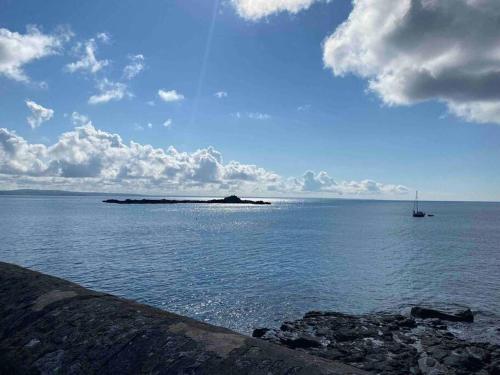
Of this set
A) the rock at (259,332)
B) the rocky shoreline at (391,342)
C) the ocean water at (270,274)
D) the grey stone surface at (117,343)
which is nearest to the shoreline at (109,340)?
the grey stone surface at (117,343)

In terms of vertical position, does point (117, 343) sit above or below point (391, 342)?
above

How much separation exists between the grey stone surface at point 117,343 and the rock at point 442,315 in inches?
1126

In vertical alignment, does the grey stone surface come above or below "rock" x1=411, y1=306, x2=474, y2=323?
above

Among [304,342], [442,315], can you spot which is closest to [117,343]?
[304,342]

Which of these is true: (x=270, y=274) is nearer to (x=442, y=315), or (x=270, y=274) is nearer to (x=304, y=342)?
(x=442, y=315)

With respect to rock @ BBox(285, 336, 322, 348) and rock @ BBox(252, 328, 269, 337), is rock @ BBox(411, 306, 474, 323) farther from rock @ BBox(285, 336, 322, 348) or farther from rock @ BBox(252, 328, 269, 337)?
rock @ BBox(252, 328, 269, 337)

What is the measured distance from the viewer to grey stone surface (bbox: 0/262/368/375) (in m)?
3.21

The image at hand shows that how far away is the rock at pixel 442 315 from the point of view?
1071 inches

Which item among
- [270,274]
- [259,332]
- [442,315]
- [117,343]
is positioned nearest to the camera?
[117,343]

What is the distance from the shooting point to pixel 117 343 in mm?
3736

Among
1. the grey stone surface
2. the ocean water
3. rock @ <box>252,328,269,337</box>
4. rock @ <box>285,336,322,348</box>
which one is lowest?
the ocean water

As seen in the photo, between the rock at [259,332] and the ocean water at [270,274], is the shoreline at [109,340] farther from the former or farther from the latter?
the ocean water at [270,274]

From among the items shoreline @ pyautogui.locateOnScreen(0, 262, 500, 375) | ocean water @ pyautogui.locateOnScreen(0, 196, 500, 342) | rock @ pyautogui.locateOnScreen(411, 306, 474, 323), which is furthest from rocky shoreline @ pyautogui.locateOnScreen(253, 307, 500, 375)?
shoreline @ pyautogui.locateOnScreen(0, 262, 500, 375)

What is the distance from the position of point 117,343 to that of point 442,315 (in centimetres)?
3042
